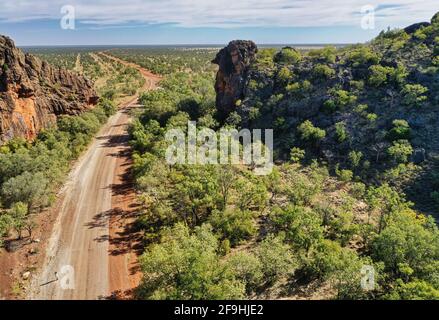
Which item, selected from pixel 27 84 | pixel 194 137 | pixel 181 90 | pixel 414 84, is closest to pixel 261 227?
pixel 194 137

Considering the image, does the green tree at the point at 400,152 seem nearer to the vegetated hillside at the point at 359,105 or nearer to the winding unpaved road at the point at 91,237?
the vegetated hillside at the point at 359,105

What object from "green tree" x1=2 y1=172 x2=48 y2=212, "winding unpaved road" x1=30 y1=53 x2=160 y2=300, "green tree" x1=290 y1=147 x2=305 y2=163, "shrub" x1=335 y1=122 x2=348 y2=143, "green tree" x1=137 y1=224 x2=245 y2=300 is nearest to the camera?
"green tree" x1=137 y1=224 x2=245 y2=300

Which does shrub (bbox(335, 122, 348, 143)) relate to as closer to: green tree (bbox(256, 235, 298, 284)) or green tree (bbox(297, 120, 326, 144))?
green tree (bbox(297, 120, 326, 144))

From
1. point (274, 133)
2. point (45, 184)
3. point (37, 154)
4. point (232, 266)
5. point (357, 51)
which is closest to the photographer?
point (232, 266)

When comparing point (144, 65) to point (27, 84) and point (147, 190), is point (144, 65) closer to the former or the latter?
point (27, 84)

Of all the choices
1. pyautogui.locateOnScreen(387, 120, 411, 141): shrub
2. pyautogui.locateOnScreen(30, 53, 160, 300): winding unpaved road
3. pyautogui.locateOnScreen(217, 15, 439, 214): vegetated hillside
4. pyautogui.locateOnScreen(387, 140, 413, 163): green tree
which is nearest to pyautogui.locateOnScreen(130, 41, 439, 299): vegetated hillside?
pyautogui.locateOnScreen(30, 53, 160, 300): winding unpaved road

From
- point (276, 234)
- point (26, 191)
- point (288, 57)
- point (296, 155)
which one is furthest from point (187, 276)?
point (288, 57)
